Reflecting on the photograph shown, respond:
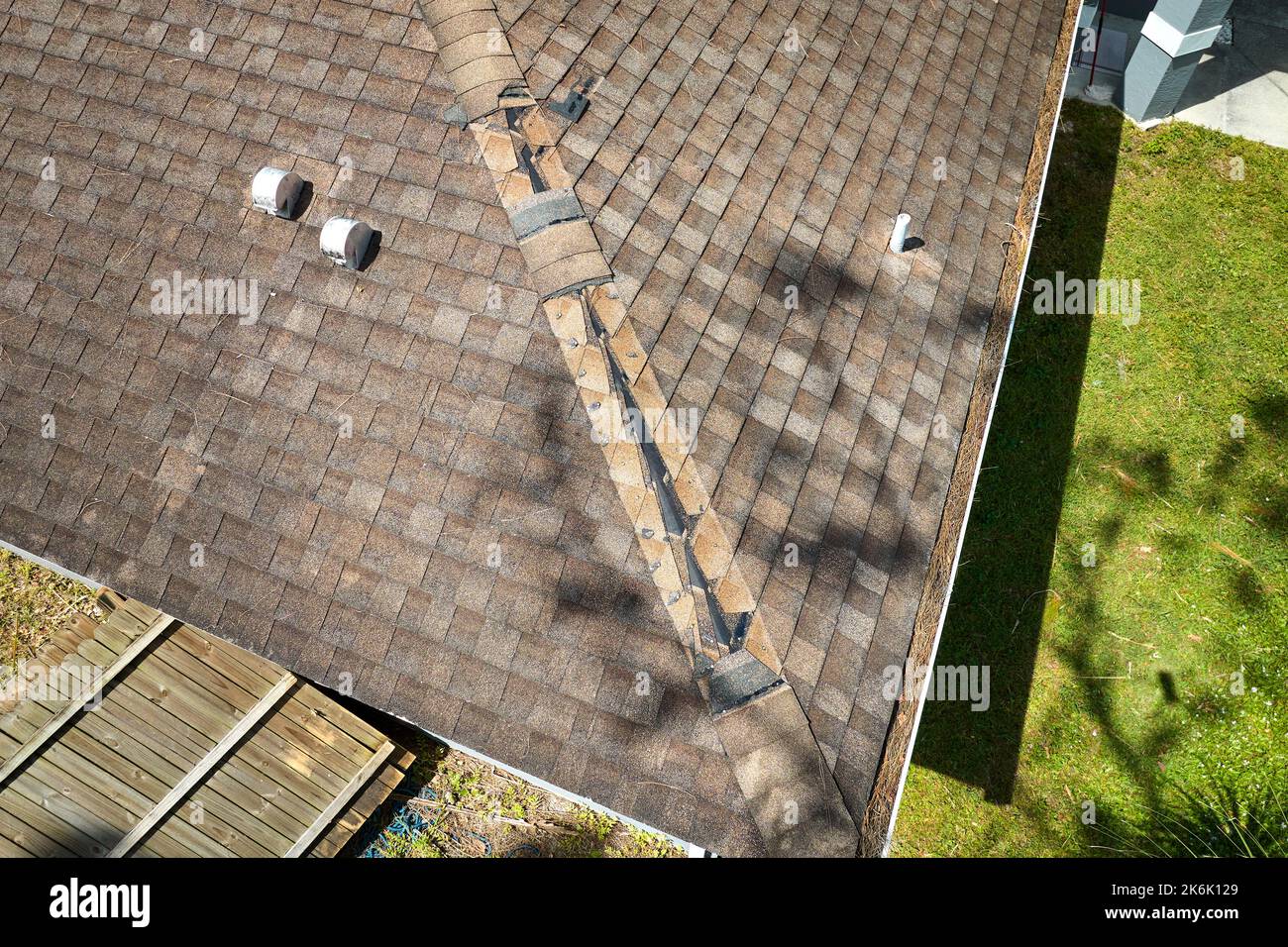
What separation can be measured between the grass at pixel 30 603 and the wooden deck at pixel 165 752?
2132 mm

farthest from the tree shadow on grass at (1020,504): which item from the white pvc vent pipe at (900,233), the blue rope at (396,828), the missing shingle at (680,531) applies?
the blue rope at (396,828)

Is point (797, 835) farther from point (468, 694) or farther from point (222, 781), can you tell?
point (222, 781)

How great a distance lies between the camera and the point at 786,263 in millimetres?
7512

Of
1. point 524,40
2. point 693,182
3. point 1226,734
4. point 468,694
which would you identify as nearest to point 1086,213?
point 1226,734

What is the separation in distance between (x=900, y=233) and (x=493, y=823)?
738 centimetres

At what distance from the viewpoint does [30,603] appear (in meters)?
10.8

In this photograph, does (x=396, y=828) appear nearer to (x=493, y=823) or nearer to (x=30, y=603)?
(x=493, y=823)

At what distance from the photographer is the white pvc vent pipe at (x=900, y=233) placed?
7707mm

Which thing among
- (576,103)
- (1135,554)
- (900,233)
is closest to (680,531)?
(900,233)

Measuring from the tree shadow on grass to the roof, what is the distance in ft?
13.0

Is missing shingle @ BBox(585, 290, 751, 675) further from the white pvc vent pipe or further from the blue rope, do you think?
the blue rope

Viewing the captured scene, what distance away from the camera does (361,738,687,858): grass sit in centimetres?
948

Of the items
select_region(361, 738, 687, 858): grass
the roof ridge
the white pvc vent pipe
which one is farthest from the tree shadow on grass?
the white pvc vent pipe

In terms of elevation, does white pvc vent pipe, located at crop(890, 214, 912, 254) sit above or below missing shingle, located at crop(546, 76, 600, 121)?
below
